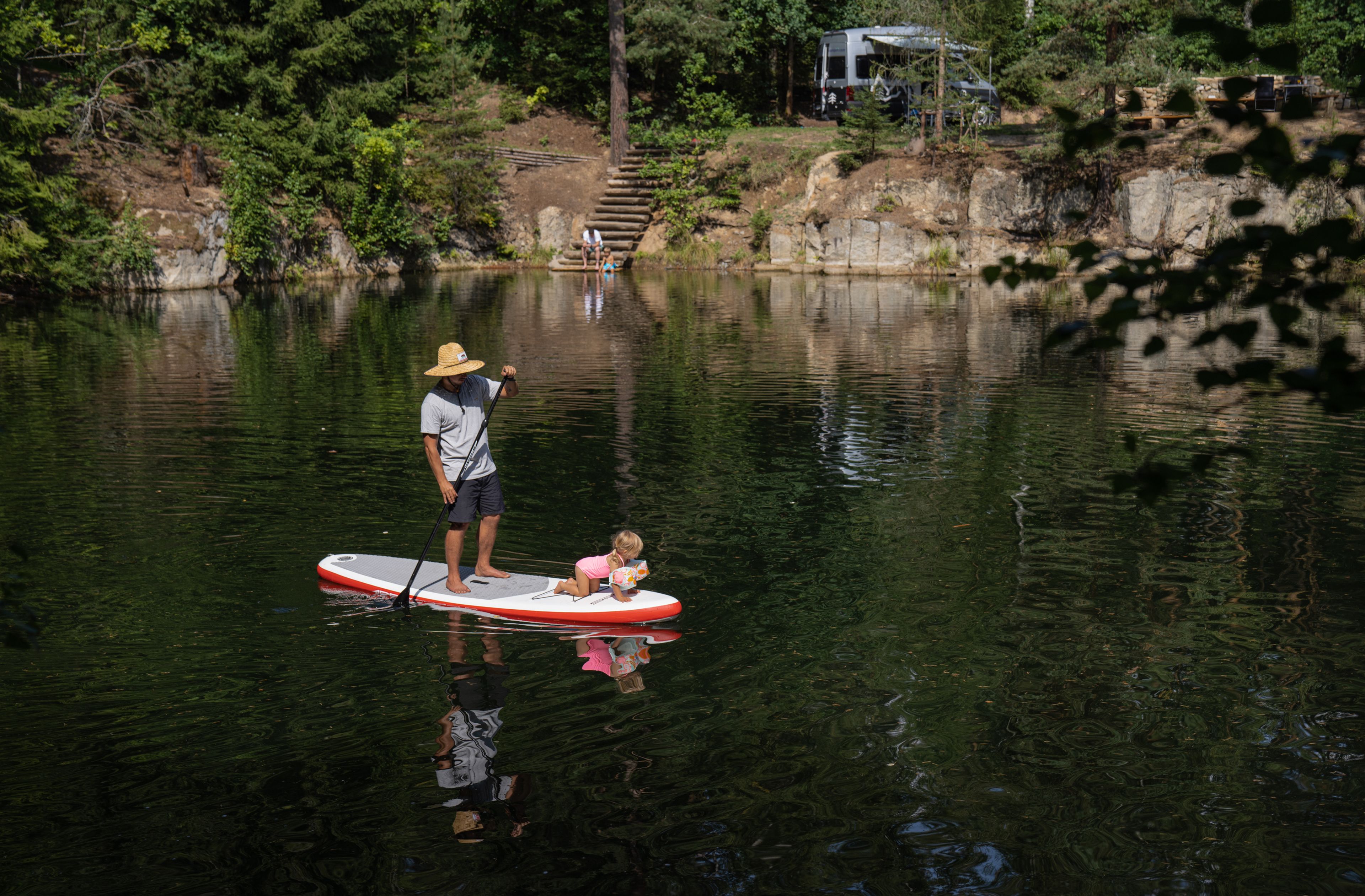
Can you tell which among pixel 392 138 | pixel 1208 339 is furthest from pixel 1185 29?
pixel 392 138

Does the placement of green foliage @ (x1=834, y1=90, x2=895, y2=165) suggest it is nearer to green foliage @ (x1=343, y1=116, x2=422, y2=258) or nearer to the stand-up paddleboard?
green foliage @ (x1=343, y1=116, x2=422, y2=258)

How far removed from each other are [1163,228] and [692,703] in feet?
108

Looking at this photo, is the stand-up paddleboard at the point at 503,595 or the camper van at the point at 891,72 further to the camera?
the camper van at the point at 891,72

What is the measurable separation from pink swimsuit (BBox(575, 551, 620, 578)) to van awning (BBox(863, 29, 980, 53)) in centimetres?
3295

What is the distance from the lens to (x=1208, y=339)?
3061 millimetres

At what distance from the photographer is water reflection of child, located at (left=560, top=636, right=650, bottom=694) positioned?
7.71 meters

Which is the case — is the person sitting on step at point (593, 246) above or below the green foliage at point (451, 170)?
below

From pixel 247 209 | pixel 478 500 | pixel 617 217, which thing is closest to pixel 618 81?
pixel 617 217

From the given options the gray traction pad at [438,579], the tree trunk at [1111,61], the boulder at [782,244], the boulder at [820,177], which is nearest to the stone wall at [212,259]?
the boulder at [782,244]

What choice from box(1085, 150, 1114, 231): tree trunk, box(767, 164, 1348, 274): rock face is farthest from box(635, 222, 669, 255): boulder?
box(1085, 150, 1114, 231): tree trunk

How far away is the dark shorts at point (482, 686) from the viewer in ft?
24.0

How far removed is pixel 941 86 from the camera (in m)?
37.8

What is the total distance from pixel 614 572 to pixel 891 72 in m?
35.3

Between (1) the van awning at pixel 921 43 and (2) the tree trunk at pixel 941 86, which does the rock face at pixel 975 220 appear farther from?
(1) the van awning at pixel 921 43
